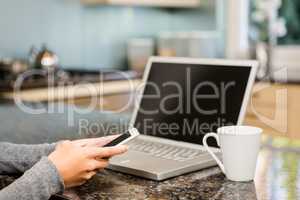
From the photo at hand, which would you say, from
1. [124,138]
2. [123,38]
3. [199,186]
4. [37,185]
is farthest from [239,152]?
[123,38]

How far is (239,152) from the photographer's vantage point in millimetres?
1040

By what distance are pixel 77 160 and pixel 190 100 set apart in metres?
0.45

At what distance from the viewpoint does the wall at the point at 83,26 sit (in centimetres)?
336

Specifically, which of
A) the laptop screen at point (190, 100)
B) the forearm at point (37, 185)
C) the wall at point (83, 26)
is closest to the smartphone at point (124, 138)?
the forearm at point (37, 185)

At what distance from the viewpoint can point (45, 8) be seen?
11.4 feet

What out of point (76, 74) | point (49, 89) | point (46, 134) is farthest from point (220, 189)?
point (76, 74)

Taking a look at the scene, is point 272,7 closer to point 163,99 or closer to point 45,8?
point 45,8

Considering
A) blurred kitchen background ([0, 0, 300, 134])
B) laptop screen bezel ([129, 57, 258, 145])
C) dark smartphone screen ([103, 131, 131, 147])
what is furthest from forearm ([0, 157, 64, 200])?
blurred kitchen background ([0, 0, 300, 134])

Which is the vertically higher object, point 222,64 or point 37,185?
point 222,64

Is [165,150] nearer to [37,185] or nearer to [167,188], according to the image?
[167,188]

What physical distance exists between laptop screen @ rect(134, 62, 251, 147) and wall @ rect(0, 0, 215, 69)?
2111 millimetres

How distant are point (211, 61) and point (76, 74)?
212 cm

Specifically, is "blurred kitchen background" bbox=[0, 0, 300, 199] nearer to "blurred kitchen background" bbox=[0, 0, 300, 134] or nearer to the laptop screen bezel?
"blurred kitchen background" bbox=[0, 0, 300, 134]

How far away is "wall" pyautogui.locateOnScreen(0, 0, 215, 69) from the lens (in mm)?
3355
